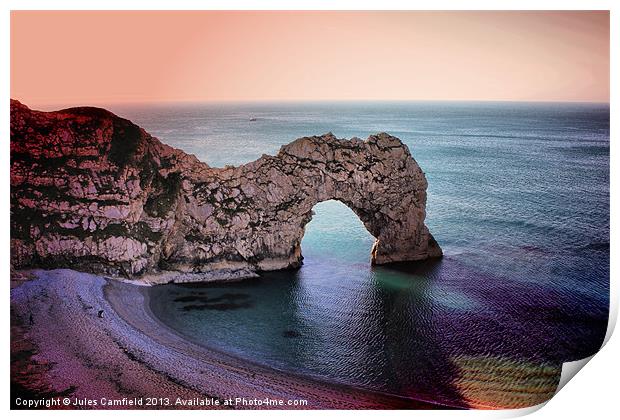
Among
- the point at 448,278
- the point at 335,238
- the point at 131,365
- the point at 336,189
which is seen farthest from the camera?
the point at 335,238

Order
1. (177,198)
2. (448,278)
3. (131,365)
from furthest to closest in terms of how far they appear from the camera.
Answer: (448,278) → (177,198) → (131,365)

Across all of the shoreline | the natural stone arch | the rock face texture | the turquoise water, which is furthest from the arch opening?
the shoreline

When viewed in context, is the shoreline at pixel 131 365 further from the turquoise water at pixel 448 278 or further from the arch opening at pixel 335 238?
the arch opening at pixel 335 238

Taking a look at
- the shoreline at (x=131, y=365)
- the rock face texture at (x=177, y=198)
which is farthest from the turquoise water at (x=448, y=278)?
the rock face texture at (x=177, y=198)

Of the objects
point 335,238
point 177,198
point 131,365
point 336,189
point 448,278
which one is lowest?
point 131,365

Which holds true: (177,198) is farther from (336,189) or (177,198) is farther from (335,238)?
(335,238)

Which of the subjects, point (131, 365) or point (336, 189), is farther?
point (336, 189)

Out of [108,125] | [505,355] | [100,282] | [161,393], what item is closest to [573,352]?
[505,355]

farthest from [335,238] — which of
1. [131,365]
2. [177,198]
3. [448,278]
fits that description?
[131,365]
